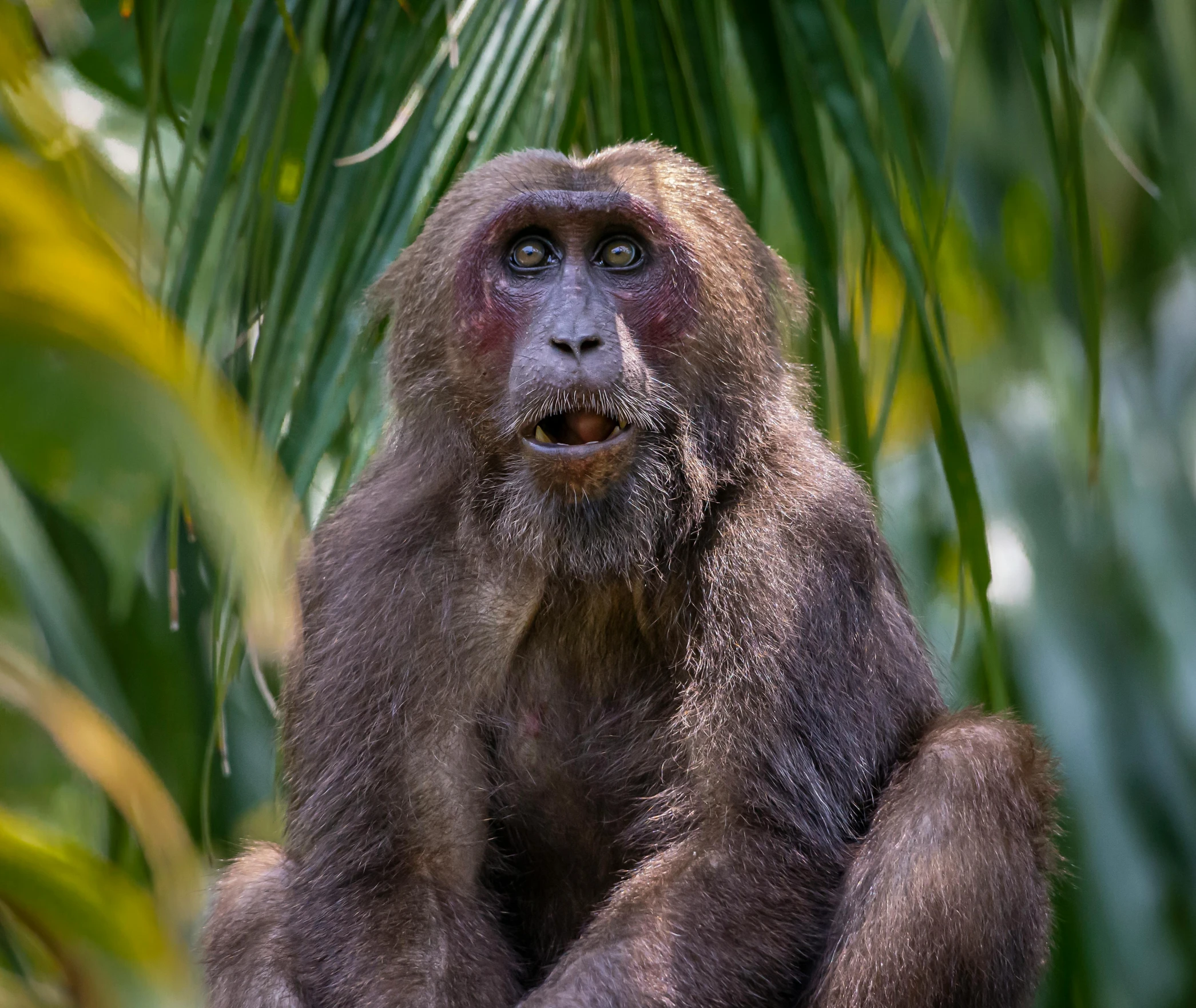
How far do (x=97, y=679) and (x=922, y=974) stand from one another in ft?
6.59

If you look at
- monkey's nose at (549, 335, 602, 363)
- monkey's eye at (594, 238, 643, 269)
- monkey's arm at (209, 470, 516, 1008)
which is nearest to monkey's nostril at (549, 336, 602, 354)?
→ monkey's nose at (549, 335, 602, 363)

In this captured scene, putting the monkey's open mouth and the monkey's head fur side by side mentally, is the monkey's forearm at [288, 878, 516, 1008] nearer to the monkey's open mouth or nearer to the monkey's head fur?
the monkey's head fur

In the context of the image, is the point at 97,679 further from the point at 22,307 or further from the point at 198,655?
the point at 22,307

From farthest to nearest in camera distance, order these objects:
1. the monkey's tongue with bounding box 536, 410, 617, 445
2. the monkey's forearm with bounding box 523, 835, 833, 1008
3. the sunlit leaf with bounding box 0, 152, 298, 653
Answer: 1. the monkey's tongue with bounding box 536, 410, 617, 445
2. the monkey's forearm with bounding box 523, 835, 833, 1008
3. the sunlit leaf with bounding box 0, 152, 298, 653

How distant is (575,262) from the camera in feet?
10.3

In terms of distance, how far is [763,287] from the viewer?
345 centimetres

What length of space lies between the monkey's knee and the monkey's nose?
130 cm

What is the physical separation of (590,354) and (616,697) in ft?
2.47

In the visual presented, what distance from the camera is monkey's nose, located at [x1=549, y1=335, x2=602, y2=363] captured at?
292 cm

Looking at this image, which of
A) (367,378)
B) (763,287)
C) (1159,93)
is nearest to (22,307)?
(763,287)

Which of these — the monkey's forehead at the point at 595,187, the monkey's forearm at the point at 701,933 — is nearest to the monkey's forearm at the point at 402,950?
the monkey's forearm at the point at 701,933

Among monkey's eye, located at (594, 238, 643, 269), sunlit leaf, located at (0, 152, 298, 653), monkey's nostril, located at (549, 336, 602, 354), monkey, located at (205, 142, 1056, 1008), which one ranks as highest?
sunlit leaf, located at (0, 152, 298, 653)

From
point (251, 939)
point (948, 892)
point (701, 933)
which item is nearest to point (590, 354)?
point (701, 933)

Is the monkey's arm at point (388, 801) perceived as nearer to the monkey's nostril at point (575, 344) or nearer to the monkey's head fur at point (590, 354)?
the monkey's head fur at point (590, 354)
